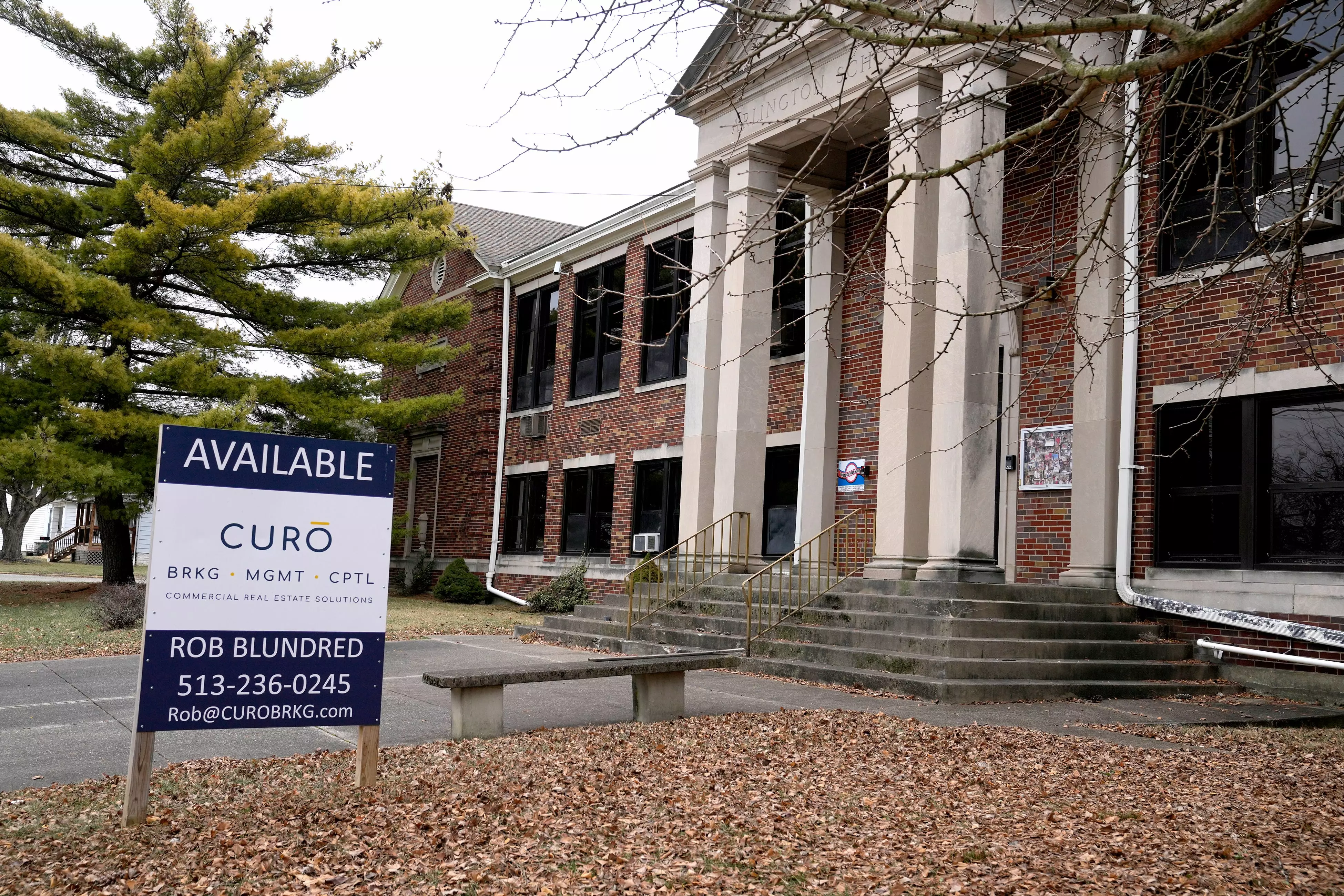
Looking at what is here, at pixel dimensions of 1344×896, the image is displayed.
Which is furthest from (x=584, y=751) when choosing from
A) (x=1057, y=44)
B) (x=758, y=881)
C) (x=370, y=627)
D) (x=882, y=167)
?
(x=1057, y=44)

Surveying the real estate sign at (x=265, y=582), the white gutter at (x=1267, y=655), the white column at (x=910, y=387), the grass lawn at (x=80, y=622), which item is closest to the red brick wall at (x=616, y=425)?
the grass lawn at (x=80, y=622)

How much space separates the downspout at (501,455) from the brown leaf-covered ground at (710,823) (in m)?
16.3

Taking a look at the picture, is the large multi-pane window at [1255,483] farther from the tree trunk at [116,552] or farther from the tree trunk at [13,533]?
the tree trunk at [13,533]

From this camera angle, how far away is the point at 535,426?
2322cm

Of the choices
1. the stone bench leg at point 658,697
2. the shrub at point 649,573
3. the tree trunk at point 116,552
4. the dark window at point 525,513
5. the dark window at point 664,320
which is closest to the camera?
the stone bench leg at point 658,697

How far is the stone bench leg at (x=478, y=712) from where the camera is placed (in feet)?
24.8

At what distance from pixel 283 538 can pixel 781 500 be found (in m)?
11.7

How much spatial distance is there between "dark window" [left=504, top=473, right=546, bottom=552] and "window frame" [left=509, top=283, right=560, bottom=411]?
5.16ft

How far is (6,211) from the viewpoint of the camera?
20.2m

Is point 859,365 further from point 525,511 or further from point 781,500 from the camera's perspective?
point 525,511

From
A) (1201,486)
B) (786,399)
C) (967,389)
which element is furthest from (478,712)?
(786,399)

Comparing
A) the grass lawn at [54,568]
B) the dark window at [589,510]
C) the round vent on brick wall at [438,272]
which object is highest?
the round vent on brick wall at [438,272]

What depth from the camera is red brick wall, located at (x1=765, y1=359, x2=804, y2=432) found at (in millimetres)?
16625

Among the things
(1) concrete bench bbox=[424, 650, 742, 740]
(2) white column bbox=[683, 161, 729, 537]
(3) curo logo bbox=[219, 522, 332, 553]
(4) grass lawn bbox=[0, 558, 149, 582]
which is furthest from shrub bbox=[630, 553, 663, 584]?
(4) grass lawn bbox=[0, 558, 149, 582]
